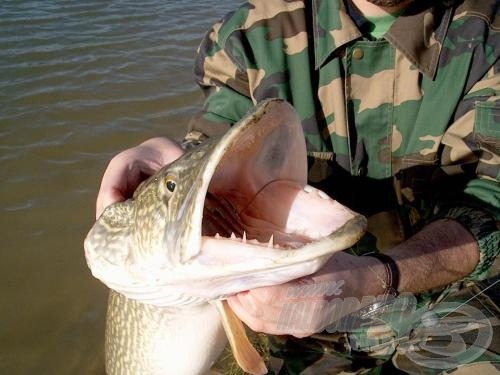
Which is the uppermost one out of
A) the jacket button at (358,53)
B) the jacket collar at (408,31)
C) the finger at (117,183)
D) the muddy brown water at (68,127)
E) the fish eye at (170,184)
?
the jacket collar at (408,31)

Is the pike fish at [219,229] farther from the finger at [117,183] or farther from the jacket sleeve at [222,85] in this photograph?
the jacket sleeve at [222,85]

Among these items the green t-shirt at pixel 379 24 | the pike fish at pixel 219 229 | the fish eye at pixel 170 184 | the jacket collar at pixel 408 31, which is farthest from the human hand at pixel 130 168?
the green t-shirt at pixel 379 24

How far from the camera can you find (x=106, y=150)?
4156mm

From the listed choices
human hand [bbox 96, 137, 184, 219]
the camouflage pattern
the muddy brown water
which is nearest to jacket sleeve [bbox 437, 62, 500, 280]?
the camouflage pattern

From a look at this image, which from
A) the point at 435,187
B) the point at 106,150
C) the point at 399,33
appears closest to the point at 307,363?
the point at 435,187

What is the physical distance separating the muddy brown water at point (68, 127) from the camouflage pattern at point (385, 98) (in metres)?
1.50

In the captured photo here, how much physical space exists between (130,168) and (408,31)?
1.19m

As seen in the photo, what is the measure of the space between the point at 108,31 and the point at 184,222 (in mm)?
5428

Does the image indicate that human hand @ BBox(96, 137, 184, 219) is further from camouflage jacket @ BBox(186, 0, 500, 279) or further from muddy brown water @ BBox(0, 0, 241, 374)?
muddy brown water @ BBox(0, 0, 241, 374)

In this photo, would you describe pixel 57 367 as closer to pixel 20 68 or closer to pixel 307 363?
pixel 307 363

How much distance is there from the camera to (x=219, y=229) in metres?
1.52

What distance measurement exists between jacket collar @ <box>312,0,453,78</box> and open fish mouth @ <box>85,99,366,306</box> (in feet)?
2.55

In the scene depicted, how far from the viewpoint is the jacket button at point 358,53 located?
6.62ft

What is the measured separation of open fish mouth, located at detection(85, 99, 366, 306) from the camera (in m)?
1.13
